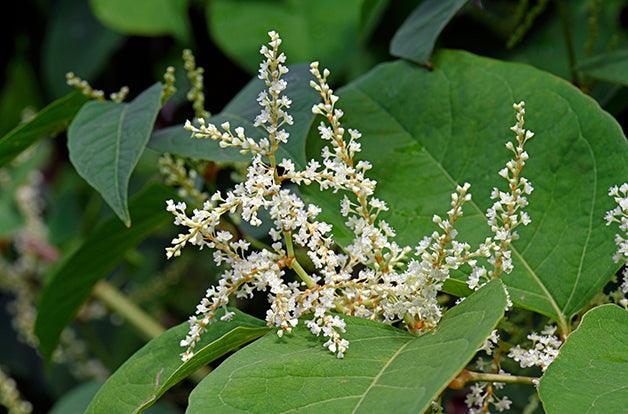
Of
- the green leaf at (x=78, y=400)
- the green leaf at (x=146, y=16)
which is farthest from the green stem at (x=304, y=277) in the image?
the green leaf at (x=146, y=16)

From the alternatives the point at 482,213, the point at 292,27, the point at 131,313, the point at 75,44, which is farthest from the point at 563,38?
the point at 75,44

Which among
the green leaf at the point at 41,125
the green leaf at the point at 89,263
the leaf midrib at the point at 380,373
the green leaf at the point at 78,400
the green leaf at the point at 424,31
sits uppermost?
the green leaf at the point at 424,31

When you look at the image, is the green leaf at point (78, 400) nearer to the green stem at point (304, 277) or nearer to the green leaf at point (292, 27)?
the green leaf at point (292, 27)

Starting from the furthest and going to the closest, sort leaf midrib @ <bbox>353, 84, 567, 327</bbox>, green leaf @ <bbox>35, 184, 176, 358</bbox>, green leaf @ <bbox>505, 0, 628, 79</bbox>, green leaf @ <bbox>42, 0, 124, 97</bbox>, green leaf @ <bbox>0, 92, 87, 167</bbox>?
green leaf @ <bbox>42, 0, 124, 97</bbox> < green leaf @ <bbox>505, 0, 628, 79</bbox> < green leaf @ <bbox>35, 184, 176, 358</bbox> < green leaf @ <bbox>0, 92, 87, 167</bbox> < leaf midrib @ <bbox>353, 84, 567, 327</bbox>

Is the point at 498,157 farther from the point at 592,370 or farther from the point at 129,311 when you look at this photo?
the point at 129,311

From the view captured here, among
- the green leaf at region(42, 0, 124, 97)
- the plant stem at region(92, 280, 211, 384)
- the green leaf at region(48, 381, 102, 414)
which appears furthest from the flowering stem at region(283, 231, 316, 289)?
the green leaf at region(42, 0, 124, 97)

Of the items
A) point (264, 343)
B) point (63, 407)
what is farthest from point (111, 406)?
point (63, 407)

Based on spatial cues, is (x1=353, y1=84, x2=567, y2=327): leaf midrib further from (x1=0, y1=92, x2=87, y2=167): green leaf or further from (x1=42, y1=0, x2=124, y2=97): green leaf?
(x1=42, y1=0, x2=124, y2=97): green leaf
